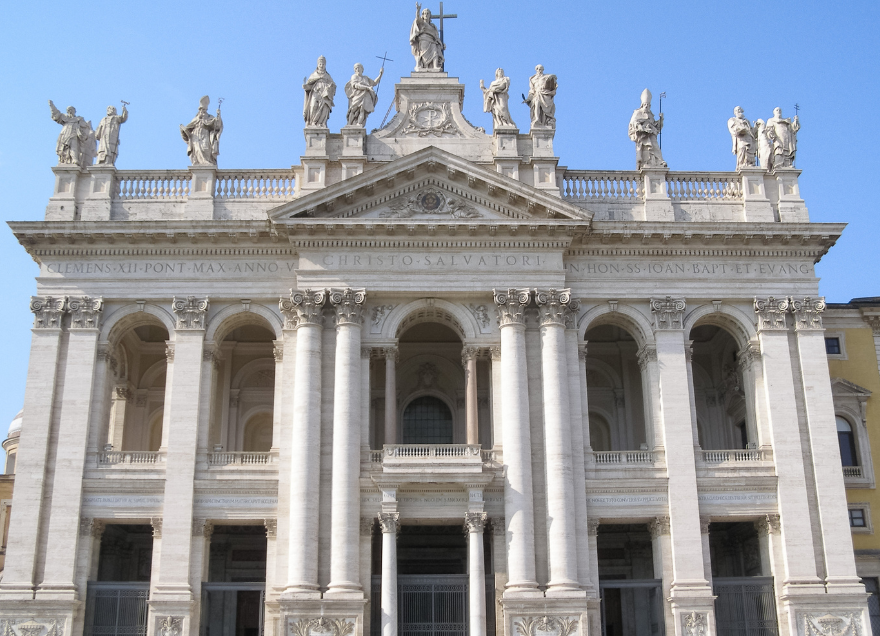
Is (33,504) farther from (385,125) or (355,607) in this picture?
(385,125)

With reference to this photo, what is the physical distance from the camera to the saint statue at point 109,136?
3497 cm

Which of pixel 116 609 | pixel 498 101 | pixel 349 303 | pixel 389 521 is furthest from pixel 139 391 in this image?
pixel 498 101

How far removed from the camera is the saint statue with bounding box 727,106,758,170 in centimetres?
3575

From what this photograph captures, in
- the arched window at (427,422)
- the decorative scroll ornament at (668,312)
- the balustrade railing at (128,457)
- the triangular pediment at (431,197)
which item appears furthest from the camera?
the arched window at (427,422)

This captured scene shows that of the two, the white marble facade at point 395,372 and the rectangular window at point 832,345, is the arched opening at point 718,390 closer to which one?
the white marble facade at point 395,372

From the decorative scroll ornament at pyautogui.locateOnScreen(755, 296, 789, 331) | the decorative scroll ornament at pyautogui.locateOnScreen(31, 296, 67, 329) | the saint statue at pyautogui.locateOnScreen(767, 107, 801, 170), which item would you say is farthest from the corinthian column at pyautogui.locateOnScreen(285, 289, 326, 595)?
the saint statue at pyautogui.locateOnScreen(767, 107, 801, 170)

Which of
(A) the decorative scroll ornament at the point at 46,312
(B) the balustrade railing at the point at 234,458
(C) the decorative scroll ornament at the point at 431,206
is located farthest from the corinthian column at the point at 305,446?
(A) the decorative scroll ornament at the point at 46,312

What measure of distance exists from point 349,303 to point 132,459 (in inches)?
325

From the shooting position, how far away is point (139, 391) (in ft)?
122

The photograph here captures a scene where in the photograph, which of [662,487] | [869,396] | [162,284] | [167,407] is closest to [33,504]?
[167,407]

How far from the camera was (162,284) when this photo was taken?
3356 centimetres

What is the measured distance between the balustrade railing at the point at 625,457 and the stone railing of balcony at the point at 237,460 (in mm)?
10070

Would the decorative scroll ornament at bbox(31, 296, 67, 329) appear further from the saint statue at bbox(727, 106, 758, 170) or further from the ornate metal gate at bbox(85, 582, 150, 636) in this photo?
the saint statue at bbox(727, 106, 758, 170)

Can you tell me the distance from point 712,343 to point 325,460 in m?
15.6
